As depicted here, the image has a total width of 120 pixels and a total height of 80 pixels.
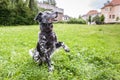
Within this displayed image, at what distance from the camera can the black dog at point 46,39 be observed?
588 cm

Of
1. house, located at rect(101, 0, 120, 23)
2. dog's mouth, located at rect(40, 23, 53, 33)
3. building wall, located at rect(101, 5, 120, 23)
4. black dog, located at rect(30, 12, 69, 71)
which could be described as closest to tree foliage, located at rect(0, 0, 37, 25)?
black dog, located at rect(30, 12, 69, 71)

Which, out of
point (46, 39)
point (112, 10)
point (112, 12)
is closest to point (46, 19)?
point (46, 39)

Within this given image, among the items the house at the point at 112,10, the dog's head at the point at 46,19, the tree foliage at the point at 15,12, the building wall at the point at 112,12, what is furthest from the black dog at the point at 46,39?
the building wall at the point at 112,12

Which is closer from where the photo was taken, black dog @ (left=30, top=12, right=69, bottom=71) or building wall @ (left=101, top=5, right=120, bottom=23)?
black dog @ (left=30, top=12, right=69, bottom=71)

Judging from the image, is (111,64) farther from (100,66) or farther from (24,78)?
(24,78)

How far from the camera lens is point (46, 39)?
20.1ft

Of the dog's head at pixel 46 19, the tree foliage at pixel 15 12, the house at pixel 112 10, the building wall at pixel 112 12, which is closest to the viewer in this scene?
the dog's head at pixel 46 19

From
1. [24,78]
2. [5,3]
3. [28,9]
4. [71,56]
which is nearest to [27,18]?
[28,9]

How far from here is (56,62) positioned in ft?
23.0

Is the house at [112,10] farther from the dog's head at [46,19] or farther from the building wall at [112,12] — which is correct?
the dog's head at [46,19]

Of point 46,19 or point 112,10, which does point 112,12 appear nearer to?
point 112,10

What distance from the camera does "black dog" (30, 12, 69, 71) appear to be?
5875 millimetres

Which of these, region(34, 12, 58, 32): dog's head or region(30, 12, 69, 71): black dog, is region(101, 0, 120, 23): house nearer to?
region(30, 12, 69, 71): black dog

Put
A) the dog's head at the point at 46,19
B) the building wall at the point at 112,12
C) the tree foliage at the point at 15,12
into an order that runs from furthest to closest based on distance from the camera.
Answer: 1. the building wall at the point at 112,12
2. the tree foliage at the point at 15,12
3. the dog's head at the point at 46,19
